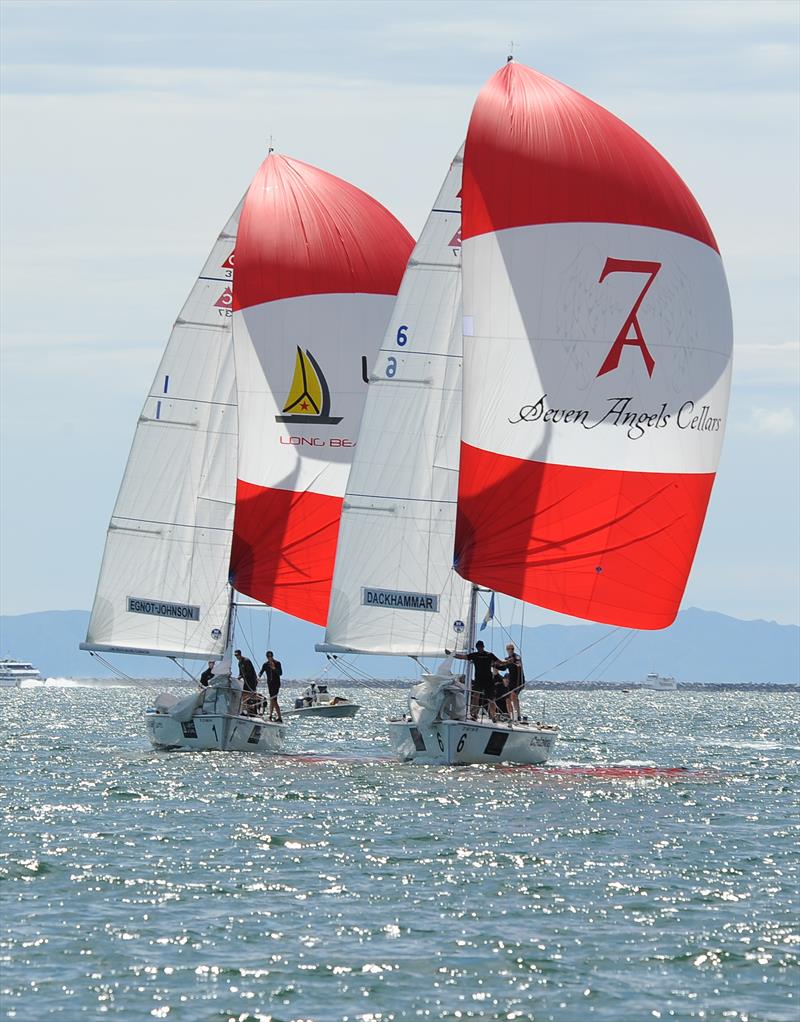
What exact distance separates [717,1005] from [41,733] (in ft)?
145

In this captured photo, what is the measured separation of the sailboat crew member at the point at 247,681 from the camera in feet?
119

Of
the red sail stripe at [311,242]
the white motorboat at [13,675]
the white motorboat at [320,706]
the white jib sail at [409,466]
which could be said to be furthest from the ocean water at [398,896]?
the white motorboat at [13,675]

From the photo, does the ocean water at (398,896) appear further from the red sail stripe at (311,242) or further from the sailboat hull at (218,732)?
the red sail stripe at (311,242)

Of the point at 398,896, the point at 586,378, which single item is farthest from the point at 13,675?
the point at 398,896

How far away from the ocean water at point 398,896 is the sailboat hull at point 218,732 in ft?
8.68

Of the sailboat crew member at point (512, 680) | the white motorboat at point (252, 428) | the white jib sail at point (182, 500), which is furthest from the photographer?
the white jib sail at point (182, 500)

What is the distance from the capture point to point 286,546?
3825cm

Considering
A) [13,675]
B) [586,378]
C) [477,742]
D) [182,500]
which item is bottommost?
[13,675]

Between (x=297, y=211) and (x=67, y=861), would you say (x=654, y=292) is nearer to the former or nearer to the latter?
(x=297, y=211)

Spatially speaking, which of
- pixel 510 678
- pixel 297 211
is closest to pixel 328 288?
pixel 297 211

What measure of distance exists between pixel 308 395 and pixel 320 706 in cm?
2051

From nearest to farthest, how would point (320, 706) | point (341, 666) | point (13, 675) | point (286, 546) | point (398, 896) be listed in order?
1. point (398, 896)
2. point (341, 666)
3. point (286, 546)
4. point (320, 706)
5. point (13, 675)

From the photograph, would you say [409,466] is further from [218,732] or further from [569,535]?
[218,732]

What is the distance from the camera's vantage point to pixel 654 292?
30688 millimetres
